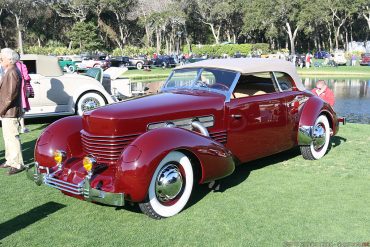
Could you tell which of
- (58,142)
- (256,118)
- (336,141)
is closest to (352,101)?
(336,141)

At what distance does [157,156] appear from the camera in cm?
445

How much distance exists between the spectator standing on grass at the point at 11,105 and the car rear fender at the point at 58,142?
1006 millimetres

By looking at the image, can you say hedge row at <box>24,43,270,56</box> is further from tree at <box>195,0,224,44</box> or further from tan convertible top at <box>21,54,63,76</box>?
tan convertible top at <box>21,54,63,76</box>

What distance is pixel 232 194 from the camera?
5477 millimetres

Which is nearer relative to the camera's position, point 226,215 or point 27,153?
point 226,215

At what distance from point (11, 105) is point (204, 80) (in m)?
2.87

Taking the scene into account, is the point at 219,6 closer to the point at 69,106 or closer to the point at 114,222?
the point at 69,106

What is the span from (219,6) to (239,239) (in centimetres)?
6524

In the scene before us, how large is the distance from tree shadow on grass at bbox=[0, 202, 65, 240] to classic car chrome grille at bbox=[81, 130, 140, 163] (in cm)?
82

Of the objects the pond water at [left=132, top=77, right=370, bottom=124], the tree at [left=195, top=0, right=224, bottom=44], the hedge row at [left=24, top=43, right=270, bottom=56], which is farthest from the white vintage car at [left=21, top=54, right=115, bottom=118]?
the tree at [left=195, top=0, right=224, bottom=44]

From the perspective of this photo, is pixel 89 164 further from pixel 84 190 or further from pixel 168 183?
pixel 168 183

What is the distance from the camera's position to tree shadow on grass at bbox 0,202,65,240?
176 inches

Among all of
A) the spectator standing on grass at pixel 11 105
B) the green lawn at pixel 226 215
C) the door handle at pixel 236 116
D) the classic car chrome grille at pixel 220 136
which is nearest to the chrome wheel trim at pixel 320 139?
the green lawn at pixel 226 215

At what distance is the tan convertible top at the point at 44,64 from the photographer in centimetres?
1082
